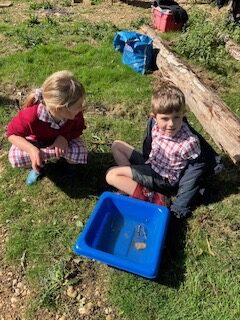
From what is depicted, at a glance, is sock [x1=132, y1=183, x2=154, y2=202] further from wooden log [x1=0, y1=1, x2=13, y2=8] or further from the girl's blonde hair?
wooden log [x1=0, y1=1, x2=13, y2=8]

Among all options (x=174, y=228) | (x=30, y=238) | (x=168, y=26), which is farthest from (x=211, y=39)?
(x=30, y=238)

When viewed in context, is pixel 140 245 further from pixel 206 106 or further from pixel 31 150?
pixel 206 106

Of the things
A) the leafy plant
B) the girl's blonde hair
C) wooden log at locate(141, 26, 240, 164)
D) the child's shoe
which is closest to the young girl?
the girl's blonde hair

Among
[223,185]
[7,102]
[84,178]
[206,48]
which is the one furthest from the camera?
[206,48]

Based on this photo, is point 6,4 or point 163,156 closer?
point 163,156

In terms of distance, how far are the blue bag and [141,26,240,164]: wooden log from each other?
0.17 m

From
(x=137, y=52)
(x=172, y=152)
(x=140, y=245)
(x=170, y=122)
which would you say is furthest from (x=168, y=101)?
(x=137, y=52)

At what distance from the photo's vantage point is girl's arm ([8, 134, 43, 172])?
135 inches

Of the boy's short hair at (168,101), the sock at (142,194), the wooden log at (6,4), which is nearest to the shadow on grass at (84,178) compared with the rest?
the sock at (142,194)

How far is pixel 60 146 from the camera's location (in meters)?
3.58

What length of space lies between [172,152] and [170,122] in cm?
26

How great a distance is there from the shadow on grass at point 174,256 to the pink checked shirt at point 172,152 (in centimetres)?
40

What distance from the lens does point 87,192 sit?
382cm

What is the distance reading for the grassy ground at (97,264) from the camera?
288 cm
